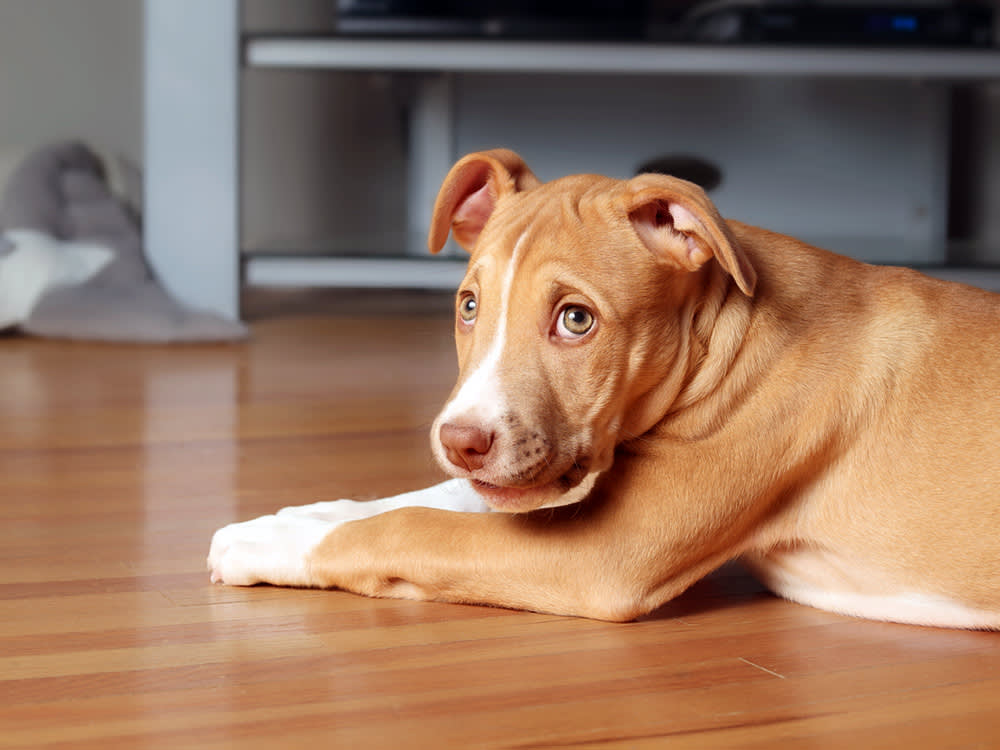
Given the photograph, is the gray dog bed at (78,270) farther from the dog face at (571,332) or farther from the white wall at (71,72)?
the dog face at (571,332)

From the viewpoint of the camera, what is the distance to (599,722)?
1403 mm

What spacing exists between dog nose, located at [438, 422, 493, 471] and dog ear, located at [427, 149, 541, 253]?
1.65ft

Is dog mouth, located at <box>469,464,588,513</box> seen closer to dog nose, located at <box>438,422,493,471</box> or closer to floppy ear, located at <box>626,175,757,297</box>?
dog nose, located at <box>438,422,493,471</box>

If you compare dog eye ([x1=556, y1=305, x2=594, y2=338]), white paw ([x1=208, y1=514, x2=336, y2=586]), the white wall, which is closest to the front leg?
white paw ([x1=208, y1=514, x2=336, y2=586])

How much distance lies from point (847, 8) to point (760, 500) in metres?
4.04

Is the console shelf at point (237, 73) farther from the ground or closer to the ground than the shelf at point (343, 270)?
farther from the ground

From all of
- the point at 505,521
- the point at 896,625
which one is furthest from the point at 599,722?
the point at 896,625

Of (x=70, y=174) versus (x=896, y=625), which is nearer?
(x=896, y=625)

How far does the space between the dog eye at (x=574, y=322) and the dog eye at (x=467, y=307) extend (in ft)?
0.55

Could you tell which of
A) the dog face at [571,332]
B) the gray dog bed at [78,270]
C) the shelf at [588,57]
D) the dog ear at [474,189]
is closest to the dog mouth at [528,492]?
the dog face at [571,332]

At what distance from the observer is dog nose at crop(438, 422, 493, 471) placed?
158 centimetres

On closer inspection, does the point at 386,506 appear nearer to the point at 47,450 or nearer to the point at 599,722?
the point at 599,722

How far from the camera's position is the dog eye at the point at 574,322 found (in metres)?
1.71

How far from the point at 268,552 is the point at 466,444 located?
0.46m
